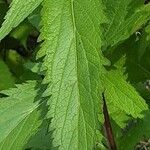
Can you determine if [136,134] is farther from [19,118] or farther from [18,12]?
[18,12]

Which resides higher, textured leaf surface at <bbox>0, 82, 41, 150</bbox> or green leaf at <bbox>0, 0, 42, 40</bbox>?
green leaf at <bbox>0, 0, 42, 40</bbox>

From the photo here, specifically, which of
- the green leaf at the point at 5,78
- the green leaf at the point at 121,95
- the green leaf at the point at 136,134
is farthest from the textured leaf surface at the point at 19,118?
the green leaf at the point at 5,78

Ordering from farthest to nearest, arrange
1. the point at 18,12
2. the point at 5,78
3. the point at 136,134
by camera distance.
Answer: the point at 5,78 → the point at 136,134 → the point at 18,12

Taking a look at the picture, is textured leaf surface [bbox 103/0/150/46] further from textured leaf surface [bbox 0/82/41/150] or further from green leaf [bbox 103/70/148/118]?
textured leaf surface [bbox 0/82/41/150]

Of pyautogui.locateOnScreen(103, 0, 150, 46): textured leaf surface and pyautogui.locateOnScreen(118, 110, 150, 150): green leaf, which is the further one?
pyautogui.locateOnScreen(118, 110, 150, 150): green leaf

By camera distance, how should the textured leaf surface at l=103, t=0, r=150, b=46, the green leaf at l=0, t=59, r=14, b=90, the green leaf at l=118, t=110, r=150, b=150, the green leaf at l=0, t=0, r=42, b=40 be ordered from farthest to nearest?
the green leaf at l=0, t=59, r=14, b=90 → the green leaf at l=118, t=110, r=150, b=150 → the textured leaf surface at l=103, t=0, r=150, b=46 → the green leaf at l=0, t=0, r=42, b=40

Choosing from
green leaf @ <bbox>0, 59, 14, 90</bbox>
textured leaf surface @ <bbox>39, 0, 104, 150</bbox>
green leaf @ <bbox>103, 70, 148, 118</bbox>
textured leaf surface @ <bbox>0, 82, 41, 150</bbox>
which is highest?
textured leaf surface @ <bbox>39, 0, 104, 150</bbox>

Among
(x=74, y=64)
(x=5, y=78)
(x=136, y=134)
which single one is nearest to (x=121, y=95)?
(x=136, y=134)

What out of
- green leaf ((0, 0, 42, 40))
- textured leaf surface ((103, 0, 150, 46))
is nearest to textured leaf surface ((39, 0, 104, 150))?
green leaf ((0, 0, 42, 40))
